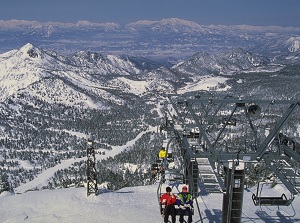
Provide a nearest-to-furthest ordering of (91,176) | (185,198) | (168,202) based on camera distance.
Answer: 1. (185,198)
2. (168,202)
3. (91,176)

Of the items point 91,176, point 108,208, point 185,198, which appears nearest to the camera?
point 185,198

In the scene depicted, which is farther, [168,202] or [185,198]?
[168,202]

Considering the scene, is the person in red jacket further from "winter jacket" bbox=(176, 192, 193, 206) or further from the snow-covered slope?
the snow-covered slope

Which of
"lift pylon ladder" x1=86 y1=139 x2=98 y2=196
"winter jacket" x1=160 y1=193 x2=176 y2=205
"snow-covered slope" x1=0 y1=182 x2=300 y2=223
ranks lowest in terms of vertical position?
"snow-covered slope" x1=0 y1=182 x2=300 y2=223

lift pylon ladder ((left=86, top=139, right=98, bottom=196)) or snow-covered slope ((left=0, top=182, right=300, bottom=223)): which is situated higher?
lift pylon ladder ((left=86, top=139, right=98, bottom=196))

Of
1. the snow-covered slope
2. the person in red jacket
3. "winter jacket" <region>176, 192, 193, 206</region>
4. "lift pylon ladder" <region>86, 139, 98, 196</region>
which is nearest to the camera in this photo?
"winter jacket" <region>176, 192, 193, 206</region>

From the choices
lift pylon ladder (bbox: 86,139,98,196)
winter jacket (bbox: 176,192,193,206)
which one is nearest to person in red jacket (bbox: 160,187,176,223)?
winter jacket (bbox: 176,192,193,206)

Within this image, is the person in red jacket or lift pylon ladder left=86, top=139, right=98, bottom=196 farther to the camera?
lift pylon ladder left=86, top=139, right=98, bottom=196

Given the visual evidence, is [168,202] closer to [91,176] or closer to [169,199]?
[169,199]

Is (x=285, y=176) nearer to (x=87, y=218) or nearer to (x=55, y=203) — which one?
(x=87, y=218)

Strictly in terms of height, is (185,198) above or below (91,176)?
above

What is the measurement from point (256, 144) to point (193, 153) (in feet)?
14.3

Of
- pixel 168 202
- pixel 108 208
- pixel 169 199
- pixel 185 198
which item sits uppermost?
pixel 185 198

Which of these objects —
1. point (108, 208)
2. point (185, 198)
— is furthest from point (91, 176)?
point (185, 198)
